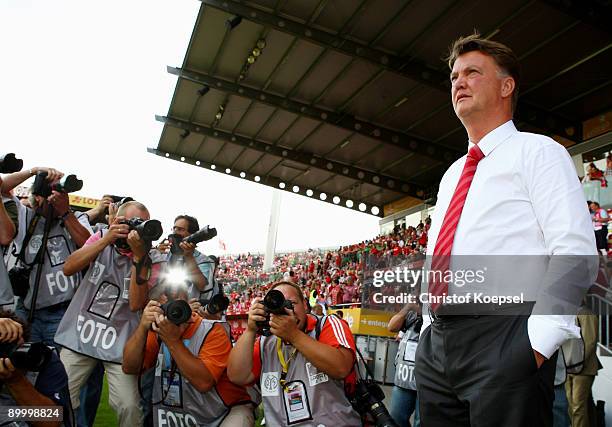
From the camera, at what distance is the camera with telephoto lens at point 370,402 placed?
257 centimetres

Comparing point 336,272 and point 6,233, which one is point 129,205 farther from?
point 336,272

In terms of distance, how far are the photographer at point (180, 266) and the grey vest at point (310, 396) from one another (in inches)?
40.2

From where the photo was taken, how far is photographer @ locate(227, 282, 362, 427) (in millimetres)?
2607

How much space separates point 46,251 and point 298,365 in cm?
196

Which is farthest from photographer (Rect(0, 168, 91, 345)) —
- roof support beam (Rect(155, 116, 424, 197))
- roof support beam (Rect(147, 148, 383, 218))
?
roof support beam (Rect(147, 148, 383, 218))

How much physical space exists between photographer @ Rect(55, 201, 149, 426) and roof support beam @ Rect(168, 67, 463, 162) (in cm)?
1215

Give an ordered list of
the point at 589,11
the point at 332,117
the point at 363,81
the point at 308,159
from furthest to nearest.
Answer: the point at 308,159 → the point at 332,117 → the point at 363,81 → the point at 589,11

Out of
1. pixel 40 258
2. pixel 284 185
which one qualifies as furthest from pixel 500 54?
pixel 284 185

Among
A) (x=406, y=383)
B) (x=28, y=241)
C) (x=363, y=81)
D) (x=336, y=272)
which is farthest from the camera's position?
(x=336, y=272)

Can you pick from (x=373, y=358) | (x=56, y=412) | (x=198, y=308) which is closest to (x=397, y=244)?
(x=373, y=358)

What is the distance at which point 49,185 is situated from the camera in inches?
135

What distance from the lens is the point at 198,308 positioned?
3596 mm

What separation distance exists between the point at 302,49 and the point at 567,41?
18.9 ft

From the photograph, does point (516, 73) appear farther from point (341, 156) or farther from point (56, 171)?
point (341, 156)
